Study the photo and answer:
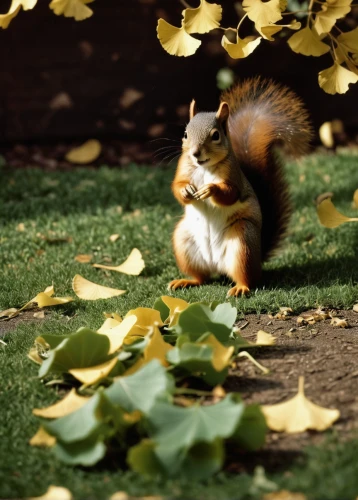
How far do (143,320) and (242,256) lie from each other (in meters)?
0.78

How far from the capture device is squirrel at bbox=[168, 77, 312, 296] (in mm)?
3346

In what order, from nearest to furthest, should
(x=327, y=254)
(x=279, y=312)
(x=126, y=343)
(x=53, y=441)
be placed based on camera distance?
1. (x=53, y=441)
2. (x=126, y=343)
3. (x=279, y=312)
4. (x=327, y=254)

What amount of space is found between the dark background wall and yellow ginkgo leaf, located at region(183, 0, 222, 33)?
10.5ft

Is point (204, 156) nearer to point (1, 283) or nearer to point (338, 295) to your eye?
point (338, 295)

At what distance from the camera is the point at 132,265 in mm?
3811

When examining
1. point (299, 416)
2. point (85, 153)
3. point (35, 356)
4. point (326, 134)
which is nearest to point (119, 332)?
point (35, 356)

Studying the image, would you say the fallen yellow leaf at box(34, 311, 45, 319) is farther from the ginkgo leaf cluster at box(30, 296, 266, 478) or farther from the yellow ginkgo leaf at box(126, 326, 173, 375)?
the yellow ginkgo leaf at box(126, 326, 173, 375)

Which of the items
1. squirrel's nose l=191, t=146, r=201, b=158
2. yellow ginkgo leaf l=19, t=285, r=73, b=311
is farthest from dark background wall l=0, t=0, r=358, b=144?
yellow ginkgo leaf l=19, t=285, r=73, b=311

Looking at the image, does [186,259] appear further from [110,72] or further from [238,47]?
[110,72]

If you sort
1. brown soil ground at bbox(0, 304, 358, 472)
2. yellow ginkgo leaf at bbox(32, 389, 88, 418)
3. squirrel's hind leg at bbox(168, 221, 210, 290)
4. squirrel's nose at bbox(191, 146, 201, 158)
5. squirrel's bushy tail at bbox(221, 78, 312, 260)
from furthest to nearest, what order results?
squirrel's bushy tail at bbox(221, 78, 312, 260) → squirrel's hind leg at bbox(168, 221, 210, 290) → squirrel's nose at bbox(191, 146, 201, 158) → yellow ginkgo leaf at bbox(32, 389, 88, 418) → brown soil ground at bbox(0, 304, 358, 472)

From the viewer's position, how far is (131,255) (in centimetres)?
384

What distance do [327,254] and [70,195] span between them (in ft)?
6.18

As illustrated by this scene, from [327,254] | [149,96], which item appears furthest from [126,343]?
[149,96]

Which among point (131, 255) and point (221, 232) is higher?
point (221, 232)
